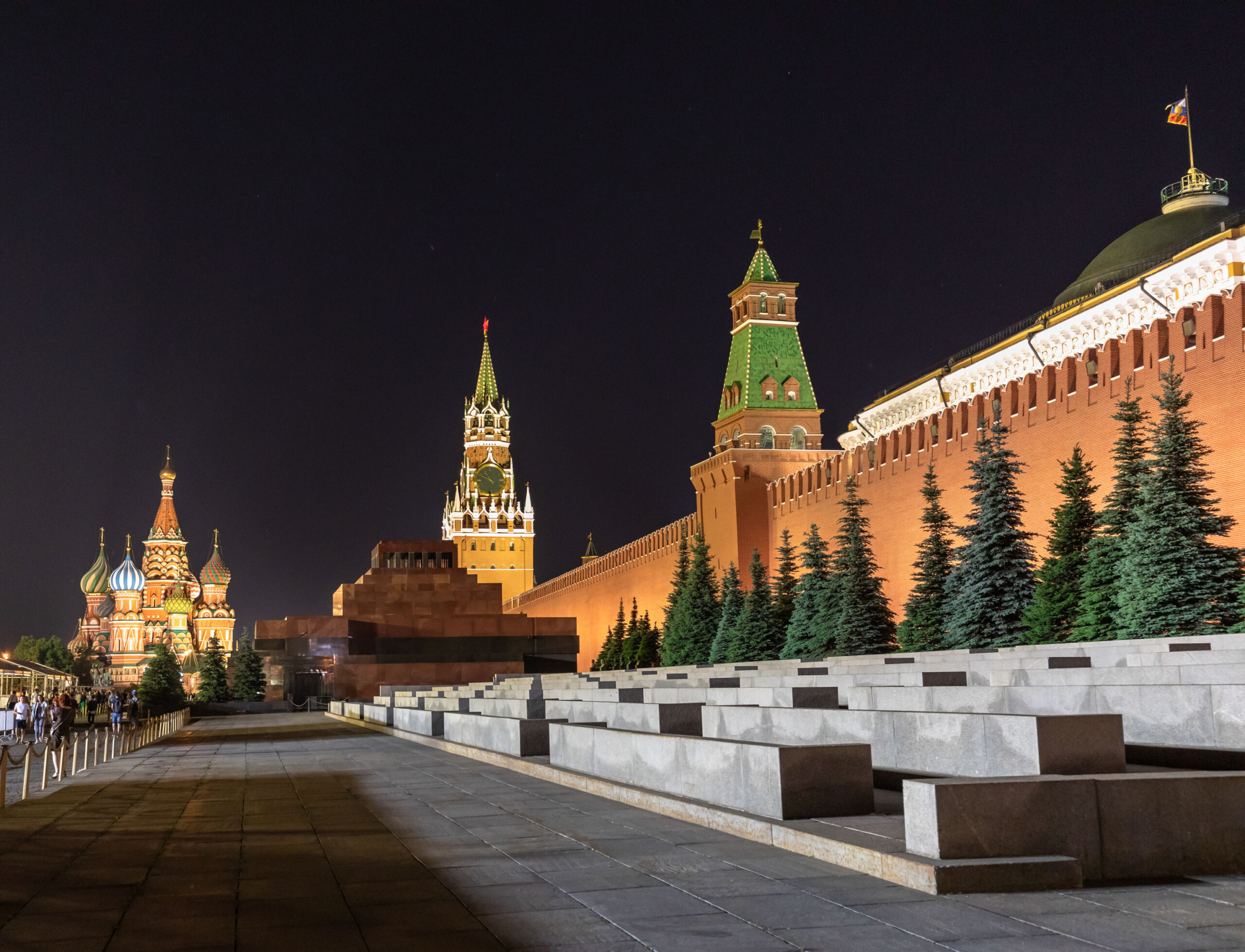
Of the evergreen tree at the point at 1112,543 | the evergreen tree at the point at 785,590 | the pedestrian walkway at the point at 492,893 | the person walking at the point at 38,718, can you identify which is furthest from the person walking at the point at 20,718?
the evergreen tree at the point at 1112,543

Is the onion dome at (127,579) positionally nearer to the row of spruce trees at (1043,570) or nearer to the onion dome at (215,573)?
the onion dome at (215,573)

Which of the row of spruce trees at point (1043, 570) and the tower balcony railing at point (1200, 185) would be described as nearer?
the row of spruce trees at point (1043, 570)

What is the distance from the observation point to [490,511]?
92.1 m

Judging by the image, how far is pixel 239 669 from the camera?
3972 cm

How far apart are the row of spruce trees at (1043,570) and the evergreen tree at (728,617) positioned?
20cm

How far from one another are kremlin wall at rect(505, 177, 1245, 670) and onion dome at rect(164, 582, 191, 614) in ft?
183

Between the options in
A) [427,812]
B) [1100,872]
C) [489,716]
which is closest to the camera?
[1100,872]

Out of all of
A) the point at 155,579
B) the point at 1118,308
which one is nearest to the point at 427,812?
the point at 1118,308

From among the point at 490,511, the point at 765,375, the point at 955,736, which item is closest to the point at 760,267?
the point at 765,375

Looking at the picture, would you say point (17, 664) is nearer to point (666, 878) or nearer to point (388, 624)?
point (388, 624)

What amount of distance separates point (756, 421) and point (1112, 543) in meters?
22.6

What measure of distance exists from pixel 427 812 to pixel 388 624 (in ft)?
93.6

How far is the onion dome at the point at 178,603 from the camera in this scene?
94.9 m

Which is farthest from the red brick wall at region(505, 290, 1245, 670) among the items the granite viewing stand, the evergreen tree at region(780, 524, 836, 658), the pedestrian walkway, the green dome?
the pedestrian walkway
